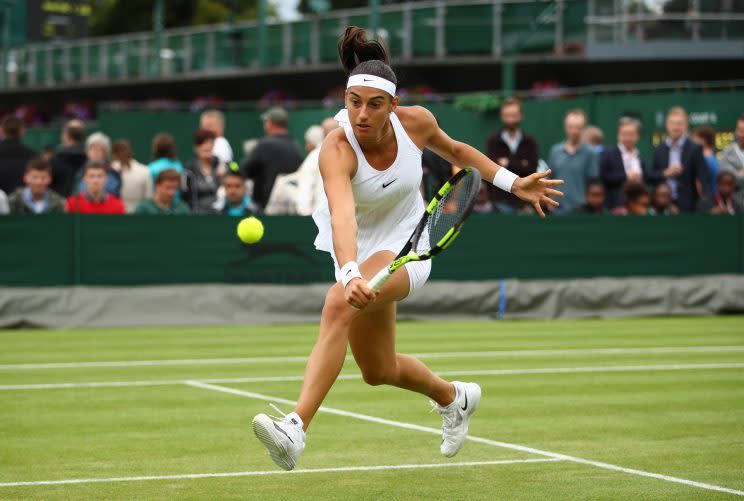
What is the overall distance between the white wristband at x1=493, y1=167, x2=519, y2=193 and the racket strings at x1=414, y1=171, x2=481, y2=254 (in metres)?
0.48

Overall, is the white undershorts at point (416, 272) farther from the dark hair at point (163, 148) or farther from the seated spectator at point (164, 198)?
the dark hair at point (163, 148)

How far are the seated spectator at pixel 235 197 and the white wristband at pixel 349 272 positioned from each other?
8862 mm

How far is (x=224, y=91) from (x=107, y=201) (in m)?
22.6

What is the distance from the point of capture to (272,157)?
1534cm

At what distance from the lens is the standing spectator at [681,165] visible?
52.6 feet

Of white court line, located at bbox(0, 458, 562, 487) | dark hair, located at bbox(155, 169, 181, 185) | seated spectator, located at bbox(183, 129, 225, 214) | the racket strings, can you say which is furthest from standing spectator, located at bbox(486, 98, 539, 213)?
the racket strings

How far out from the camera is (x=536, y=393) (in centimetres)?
948

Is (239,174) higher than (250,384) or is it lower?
higher

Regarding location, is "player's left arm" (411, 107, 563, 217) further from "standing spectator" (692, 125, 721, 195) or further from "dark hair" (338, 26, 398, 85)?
"standing spectator" (692, 125, 721, 195)

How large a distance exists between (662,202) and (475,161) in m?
10.1

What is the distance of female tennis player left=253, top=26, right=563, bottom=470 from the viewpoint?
5996 millimetres

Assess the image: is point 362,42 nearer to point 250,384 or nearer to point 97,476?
point 97,476

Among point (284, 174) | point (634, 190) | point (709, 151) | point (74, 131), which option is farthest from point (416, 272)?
point (709, 151)

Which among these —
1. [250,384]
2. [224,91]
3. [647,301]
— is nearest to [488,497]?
[250,384]
